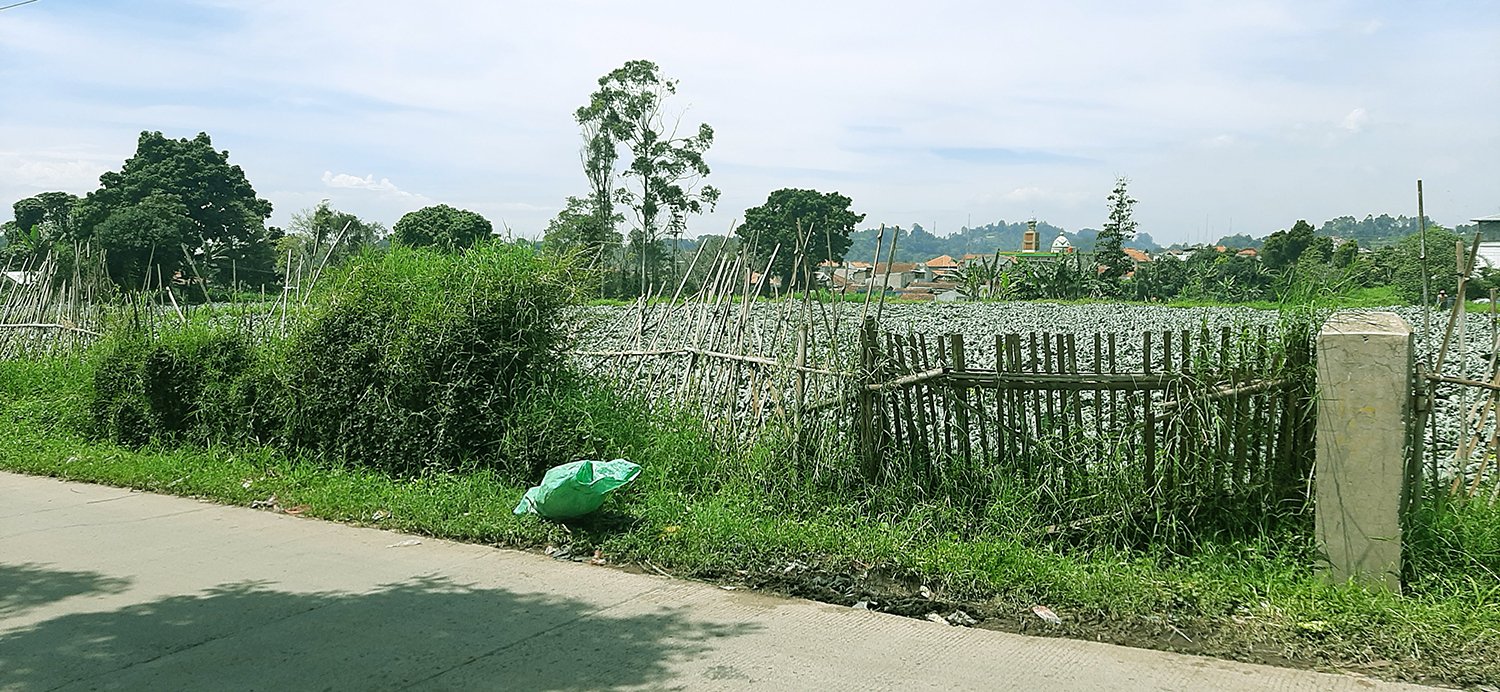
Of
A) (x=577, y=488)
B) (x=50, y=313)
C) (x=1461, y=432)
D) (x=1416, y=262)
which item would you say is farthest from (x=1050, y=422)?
(x=50, y=313)

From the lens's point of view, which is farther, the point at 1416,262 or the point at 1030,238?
the point at 1030,238

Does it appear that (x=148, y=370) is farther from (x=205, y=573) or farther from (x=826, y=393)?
(x=826, y=393)

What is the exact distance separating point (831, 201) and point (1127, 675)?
98.6ft

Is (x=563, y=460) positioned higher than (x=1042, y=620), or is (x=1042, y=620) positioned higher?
(x=563, y=460)

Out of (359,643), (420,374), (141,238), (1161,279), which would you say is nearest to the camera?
(359,643)

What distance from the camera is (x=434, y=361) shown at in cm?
759

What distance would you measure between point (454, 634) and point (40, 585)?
2441 millimetres

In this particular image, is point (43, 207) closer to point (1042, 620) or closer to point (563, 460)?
point (563, 460)

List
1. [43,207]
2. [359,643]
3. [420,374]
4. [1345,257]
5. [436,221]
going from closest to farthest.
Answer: [359,643] < [1345,257] < [420,374] < [436,221] < [43,207]

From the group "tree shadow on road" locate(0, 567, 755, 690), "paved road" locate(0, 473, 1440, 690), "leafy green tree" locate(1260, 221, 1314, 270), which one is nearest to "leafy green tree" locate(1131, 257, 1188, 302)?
"leafy green tree" locate(1260, 221, 1314, 270)

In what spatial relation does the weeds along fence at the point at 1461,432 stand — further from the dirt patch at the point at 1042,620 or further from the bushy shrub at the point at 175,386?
the bushy shrub at the point at 175,386

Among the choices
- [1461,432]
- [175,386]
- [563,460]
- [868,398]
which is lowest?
[563,460]

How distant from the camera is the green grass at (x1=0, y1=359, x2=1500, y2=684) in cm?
432

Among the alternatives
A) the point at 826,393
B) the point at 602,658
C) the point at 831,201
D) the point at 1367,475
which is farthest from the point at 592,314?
the point at 831,201
